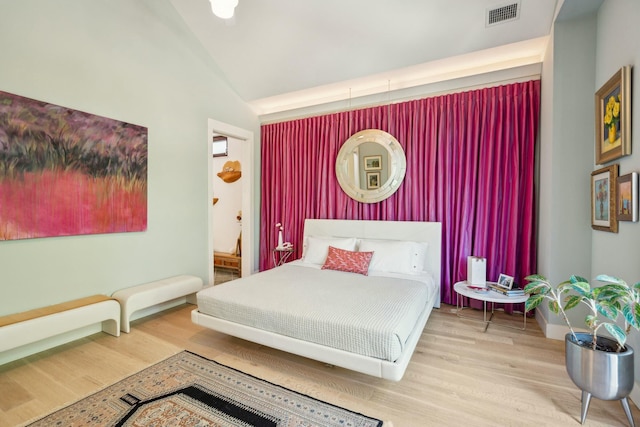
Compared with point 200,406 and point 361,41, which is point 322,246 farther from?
point 361,41

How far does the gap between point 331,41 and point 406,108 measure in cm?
122

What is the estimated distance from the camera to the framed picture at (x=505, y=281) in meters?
2.94

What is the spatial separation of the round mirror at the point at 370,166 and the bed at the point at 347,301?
1.45ft

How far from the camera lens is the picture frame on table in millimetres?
2932

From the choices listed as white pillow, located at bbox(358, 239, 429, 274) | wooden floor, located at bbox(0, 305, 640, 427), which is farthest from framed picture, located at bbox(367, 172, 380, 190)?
wooden floor, located at bbox(0, 305, 640, 427)

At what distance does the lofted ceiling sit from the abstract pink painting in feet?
5.08

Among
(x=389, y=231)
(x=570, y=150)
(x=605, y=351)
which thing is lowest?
(x=605, y=351)

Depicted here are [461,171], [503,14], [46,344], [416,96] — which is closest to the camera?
[46,344]

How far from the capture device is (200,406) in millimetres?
1784

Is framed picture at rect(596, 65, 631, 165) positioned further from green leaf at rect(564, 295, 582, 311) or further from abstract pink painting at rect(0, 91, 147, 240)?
abstract pink painting at rect(0, 91, 147, 240)

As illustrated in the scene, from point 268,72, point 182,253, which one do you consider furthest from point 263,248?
point 268,72

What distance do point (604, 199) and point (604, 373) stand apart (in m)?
1.32

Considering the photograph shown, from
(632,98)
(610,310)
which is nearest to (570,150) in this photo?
(632,98)

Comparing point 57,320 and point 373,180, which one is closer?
point 57,320
